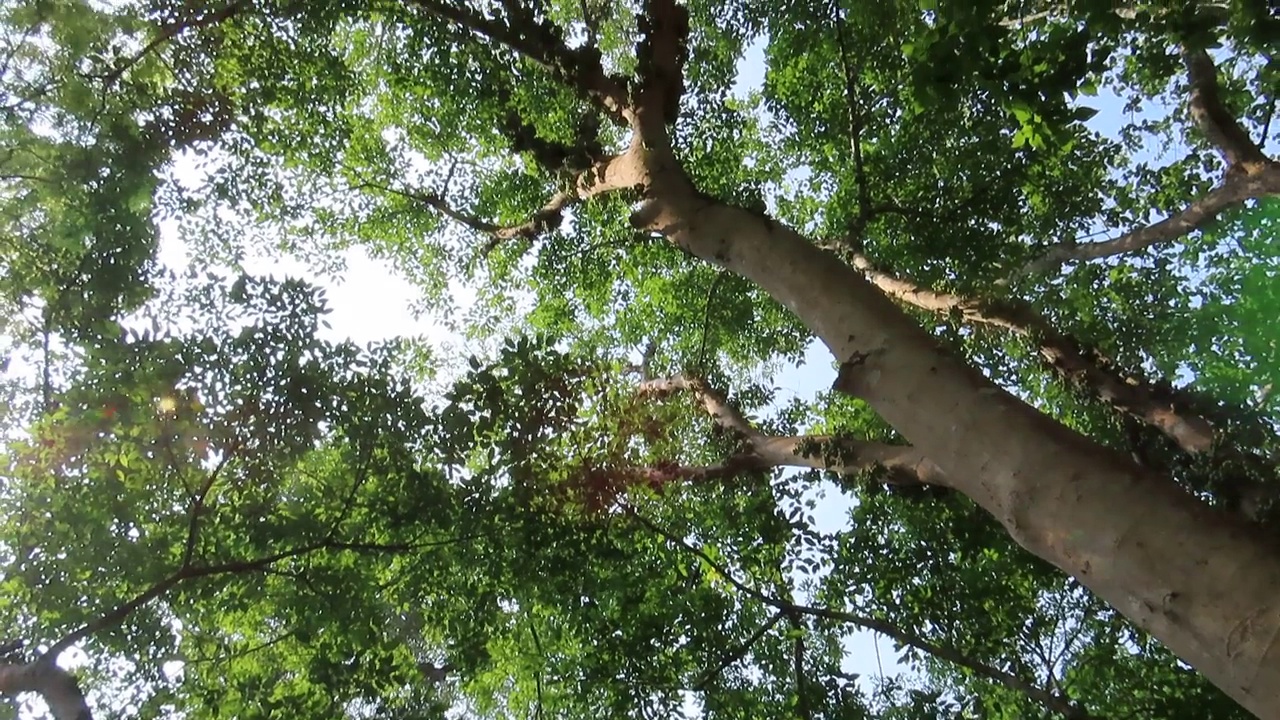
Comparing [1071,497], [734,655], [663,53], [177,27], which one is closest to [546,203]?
[663,53]

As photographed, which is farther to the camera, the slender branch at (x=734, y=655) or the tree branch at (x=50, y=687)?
the slender branch at (x=734, y=655)

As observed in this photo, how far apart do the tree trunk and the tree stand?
0.05 feet

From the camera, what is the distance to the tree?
367 centimetres

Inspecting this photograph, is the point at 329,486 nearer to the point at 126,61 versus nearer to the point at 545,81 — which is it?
the point at 126,61

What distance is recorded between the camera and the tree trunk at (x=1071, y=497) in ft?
7.64

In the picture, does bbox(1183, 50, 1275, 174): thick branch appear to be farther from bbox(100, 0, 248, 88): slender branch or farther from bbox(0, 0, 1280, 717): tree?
bbox(100, 0, 248, 88): slender branch

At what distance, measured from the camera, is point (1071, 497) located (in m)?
2.92

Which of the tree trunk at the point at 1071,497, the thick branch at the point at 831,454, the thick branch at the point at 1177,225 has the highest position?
the thick branch at the point at 1177,225

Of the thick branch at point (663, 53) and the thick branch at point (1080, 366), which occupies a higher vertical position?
the thick branch at point (663, 53)

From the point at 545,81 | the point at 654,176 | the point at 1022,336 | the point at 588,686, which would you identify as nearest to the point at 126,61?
the point at 545,81

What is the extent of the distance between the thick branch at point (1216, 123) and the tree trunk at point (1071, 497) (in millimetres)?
4780

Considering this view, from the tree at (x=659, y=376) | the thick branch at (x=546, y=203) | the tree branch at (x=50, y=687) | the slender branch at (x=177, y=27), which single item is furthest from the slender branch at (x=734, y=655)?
the slender branch at (x=177, y=27)

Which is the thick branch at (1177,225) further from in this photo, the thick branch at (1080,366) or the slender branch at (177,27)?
the slender branch at (177,27)

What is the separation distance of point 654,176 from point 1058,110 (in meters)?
3.35
